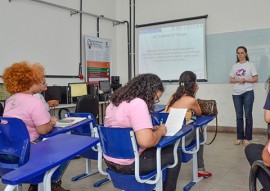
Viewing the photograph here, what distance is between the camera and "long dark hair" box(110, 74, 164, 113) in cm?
180

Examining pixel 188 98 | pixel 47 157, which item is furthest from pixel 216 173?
pixel 47 157

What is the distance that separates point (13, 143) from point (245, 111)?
12.1ft

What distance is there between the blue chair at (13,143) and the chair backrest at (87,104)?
212cm

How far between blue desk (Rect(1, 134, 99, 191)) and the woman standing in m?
3.51

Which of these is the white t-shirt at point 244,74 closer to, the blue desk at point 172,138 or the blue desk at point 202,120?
the blue desk at point 202,120

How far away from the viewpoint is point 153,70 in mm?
6117

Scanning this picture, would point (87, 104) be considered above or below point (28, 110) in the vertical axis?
below

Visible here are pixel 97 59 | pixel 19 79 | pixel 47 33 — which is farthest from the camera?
pixel 97 59

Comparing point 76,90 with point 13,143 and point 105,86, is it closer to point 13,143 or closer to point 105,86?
point 105,86

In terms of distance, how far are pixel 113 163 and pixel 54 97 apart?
10.5 ft

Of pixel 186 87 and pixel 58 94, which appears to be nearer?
pixel 186 87

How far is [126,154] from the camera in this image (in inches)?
68.7

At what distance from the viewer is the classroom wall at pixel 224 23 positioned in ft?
16.3

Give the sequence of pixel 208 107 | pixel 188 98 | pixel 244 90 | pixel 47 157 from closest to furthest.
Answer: pixel 47 157
pixel 188 98
pixel 208 107
pixel 244 90
